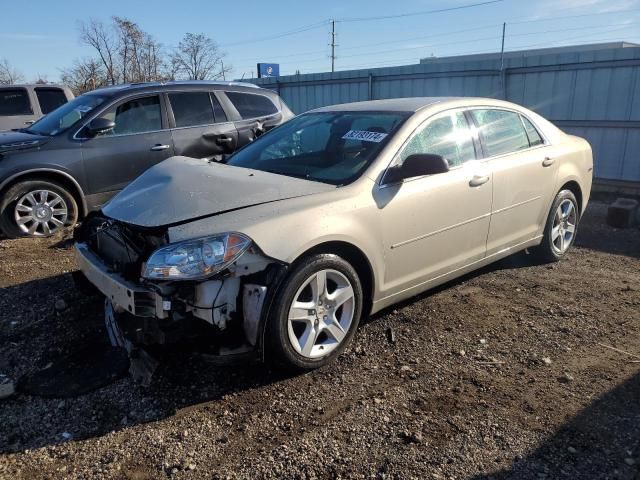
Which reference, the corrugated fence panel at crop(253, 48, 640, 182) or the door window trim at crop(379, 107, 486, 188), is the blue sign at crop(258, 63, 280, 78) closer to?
the corrugated fence panel at crop(253, 48, 640, 182)

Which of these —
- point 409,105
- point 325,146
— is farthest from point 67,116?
point 409,105

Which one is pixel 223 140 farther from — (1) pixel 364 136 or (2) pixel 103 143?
(1) pixel 364 136

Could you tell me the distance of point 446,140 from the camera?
13.3 ft

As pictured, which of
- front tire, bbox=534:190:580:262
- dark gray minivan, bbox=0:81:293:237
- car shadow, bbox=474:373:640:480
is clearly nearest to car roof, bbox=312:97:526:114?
front tire, bbox=534:190:580:262

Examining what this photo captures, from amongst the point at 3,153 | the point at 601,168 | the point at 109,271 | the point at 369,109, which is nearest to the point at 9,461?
the point at 109,271

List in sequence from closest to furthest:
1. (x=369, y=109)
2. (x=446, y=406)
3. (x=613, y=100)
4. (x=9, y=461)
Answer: (x=9, y=461) < (x=446, y=406) < (x=369, y=109) < (x=613, y=100)

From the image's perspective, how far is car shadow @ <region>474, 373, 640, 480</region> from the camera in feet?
7.95

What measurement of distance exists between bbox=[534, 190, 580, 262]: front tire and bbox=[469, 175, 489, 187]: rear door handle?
128 centimetres

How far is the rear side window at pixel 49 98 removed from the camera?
401 inches

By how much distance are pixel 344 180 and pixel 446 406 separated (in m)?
1.54

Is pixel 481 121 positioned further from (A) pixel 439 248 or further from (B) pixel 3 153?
(B) pixel 3 153

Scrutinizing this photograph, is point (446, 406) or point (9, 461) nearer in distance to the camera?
point (9, 461)

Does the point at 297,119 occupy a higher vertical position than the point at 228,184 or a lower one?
higher

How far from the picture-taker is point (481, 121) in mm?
4398
